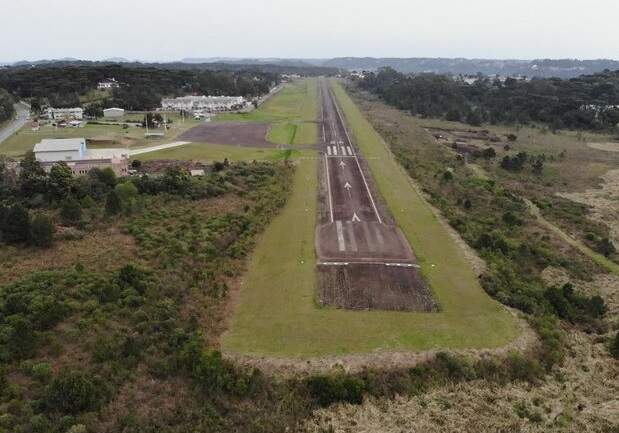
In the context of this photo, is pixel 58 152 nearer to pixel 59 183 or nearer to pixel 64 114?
pixel 59 183

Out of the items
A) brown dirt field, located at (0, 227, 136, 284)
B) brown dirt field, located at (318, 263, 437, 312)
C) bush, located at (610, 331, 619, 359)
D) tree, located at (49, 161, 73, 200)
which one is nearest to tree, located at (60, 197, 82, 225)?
brown dirt field, located at (0, 227, 136, 284)

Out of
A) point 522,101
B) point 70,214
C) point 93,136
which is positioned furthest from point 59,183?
point 522,101

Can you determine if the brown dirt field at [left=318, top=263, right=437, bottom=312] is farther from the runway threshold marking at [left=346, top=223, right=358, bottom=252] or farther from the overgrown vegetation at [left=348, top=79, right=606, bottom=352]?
the overgrown vegetation at [left=348, top=79, right=606, bottom=352]

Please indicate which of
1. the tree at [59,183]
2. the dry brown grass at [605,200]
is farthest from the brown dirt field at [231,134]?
the dry brown grass at [605,200]

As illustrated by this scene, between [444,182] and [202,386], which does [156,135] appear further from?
[202,386]

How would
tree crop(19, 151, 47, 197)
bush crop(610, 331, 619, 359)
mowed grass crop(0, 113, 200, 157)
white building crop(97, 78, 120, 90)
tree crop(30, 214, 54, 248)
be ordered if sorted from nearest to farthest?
bush crop(610, 331, 619, 359), tree crop(30, 214, 54, 248), tree crop(19, 151, 47, 197), mowed grass crop(0, 113, 200, 157), white building crop(97, 78, 120, 90)
